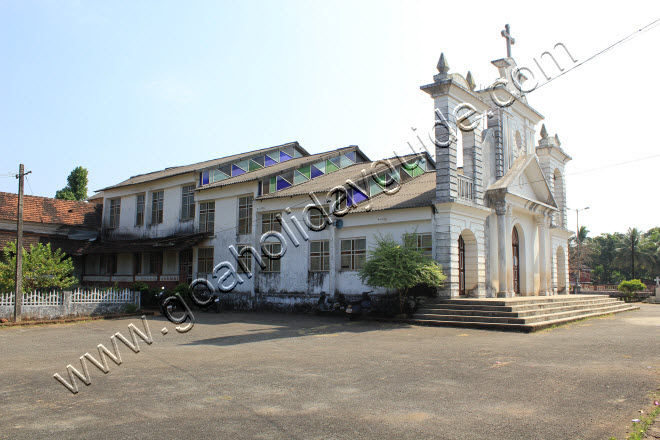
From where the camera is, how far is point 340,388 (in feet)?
23.4

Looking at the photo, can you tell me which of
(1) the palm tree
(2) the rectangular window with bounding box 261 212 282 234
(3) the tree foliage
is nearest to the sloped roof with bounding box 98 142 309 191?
(2) the rectangular window with bounding box 261 212 282 234

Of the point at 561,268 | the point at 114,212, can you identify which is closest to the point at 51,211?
the point at 114,212

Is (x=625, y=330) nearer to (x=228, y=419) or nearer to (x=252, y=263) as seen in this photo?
(x=228, y=419)

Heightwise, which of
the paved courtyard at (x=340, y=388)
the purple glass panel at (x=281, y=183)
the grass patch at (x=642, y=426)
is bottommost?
the paved courtyard at (x=340, y=388)

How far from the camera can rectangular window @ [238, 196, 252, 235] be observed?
23297 millimetres

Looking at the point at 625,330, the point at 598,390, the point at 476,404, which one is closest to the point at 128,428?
the point at 476,404

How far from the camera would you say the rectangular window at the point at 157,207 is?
2761 cm

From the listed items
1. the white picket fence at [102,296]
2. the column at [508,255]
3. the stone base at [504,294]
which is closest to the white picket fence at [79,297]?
the white picket fence at [102,296]

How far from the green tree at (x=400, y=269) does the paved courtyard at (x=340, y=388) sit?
10.2ft

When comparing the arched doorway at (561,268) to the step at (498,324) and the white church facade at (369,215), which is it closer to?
the white church facade at (369,215)

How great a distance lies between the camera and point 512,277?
20484 millimetres

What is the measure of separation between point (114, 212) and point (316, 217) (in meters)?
15.6

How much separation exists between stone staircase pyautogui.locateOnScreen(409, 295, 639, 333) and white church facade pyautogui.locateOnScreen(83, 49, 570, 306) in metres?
1.00

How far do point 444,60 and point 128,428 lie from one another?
609 inches
